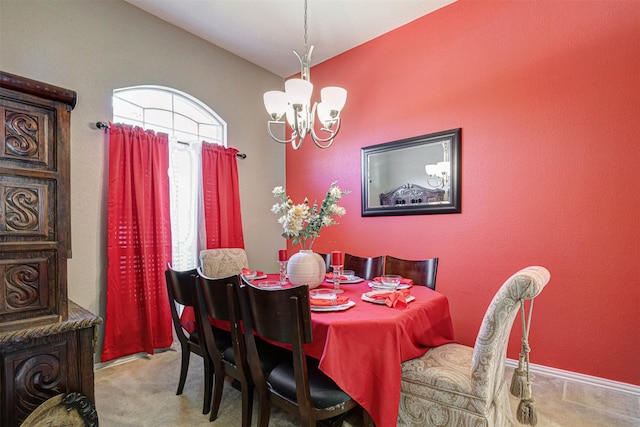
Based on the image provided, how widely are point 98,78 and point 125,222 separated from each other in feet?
3.97

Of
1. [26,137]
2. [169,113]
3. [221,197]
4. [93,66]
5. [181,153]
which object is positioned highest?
[93,66]

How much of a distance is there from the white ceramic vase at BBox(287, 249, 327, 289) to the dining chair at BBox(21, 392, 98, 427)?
114cm

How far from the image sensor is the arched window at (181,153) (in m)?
3.02

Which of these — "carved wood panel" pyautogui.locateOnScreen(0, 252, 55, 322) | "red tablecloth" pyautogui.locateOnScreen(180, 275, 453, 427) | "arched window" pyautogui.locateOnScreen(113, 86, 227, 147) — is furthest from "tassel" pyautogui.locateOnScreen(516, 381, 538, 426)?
"arched window" pyautogui.locateOnScreen(113, 86, 227, 147)

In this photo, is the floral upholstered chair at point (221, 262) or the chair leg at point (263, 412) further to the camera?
the floral upholstered chair at point (221, 262)

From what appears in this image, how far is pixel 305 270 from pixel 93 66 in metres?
2.42

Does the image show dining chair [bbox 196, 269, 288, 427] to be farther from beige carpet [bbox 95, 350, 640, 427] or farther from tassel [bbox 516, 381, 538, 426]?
tassel [bbox 516, 381, 538, 426]

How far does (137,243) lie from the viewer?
2709 millimetres

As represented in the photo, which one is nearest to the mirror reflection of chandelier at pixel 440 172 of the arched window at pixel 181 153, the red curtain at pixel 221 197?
the red curtain at pixel 221 197

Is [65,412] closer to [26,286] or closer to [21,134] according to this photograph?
[26,286]

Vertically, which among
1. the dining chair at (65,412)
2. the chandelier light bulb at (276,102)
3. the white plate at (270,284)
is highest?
the chandelier light bulb at (276,102)

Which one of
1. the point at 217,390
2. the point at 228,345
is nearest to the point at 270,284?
the point at 228,345

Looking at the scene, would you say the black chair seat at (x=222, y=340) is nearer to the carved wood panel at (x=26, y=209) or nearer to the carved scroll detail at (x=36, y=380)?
the carved scroll detail at (x=36, y=380)

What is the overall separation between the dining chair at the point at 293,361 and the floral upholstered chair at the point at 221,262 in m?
1.37
